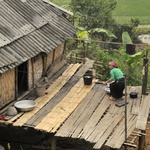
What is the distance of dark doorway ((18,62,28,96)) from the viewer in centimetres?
1459

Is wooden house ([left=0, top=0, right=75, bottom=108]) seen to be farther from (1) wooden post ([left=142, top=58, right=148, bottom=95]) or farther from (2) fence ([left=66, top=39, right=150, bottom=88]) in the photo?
(1) wooden post ([left=142, top=58, right=148, bottom=95])

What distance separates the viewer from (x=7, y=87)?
1325 centimetres

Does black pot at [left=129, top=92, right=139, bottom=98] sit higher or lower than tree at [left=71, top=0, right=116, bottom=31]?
lower

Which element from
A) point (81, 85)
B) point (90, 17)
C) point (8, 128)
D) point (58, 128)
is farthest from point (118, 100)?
point (90, 17)

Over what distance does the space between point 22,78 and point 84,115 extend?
9.78 ft

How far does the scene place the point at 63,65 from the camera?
18.0 metres

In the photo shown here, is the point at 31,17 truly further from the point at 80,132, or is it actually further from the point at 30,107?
the point at 80,132

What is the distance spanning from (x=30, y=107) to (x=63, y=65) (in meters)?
5.09

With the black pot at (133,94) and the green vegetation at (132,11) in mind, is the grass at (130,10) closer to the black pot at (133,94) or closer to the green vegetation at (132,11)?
the green vegetation at (132,11)

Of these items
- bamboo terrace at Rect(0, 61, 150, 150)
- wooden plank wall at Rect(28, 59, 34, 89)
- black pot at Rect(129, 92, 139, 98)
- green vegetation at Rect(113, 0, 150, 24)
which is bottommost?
bamboo terrace at Rect(0, 61, 150, 150)

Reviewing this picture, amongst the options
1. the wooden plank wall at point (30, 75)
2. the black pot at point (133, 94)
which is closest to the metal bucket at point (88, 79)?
the black pot at point (133, 94)

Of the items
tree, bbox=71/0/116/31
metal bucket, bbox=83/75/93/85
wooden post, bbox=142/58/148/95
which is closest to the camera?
wooden post, bbox=142/58/148/95

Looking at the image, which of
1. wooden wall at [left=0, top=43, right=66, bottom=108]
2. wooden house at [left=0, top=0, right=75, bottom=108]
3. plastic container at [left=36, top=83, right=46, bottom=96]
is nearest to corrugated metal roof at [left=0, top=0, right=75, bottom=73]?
wooden house at [left=0, top=0, right=75, bottom=108]

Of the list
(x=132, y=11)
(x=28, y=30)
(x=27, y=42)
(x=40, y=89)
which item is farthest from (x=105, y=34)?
(x=27, y=42)
